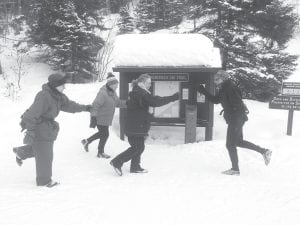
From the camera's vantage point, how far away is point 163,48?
9.81 m

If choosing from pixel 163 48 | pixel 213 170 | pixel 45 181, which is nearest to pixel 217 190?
pixel 213 170

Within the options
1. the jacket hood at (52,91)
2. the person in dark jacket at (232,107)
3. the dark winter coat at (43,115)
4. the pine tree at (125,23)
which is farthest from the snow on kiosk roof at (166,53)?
the pine tree at (125,23)

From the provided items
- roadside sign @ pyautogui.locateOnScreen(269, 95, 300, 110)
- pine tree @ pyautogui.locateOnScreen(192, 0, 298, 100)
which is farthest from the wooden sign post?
pine tree @ pyautogui.locateOnScreen(192, 0, 298, 100)

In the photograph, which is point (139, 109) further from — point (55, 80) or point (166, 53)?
point (166, 53)

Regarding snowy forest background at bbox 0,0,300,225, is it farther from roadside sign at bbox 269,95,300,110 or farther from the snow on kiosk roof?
the snow on kiosk roof

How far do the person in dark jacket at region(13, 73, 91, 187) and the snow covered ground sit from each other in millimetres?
326

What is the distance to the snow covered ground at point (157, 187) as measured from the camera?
4.41 m

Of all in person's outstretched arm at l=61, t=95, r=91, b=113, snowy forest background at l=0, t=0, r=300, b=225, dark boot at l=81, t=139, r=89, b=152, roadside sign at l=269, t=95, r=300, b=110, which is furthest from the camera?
roadside sign at l=269, t=95, r=300, b=110

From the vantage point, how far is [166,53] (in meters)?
Answer: 9.73

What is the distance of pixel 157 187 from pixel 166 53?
4.68m

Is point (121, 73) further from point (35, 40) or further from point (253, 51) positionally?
point (35, 40)

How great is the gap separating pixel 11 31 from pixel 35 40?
18586 mm

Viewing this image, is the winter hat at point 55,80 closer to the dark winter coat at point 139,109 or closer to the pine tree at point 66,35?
the dark winter coat at point 139,109

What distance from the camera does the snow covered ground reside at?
4.41 metres
